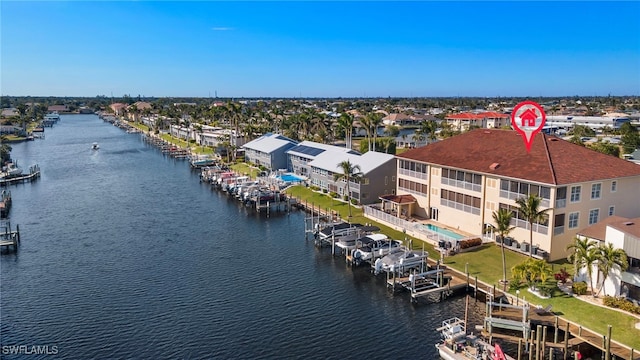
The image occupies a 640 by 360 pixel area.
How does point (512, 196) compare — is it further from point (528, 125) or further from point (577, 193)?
point (528, 125)

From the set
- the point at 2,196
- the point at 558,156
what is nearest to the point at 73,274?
the point at 2,196

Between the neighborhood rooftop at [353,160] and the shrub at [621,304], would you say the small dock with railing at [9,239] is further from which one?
the shrub at [621,304]

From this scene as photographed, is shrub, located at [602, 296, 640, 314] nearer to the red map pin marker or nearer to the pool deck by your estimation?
the pool deck

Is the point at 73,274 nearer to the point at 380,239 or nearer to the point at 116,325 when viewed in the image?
the point at 116,325

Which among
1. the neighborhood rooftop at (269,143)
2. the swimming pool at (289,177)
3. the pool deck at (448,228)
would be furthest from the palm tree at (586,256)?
the neighborhood rooftop at (269,143)

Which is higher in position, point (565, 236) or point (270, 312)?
point (565, 236)
